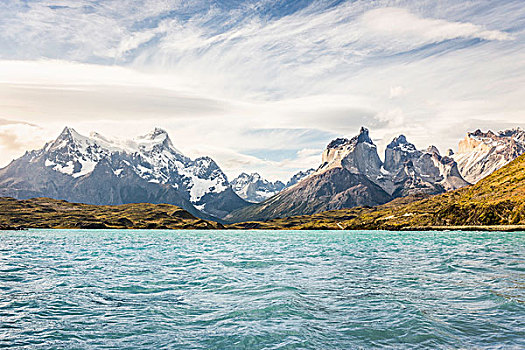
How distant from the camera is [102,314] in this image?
2694 centimetres

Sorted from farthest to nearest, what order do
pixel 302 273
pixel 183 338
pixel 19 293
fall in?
pixel 302 273, pixel 19 293, pixel 183 338

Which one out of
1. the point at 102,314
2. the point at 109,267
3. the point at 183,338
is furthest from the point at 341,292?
the point at 109,267

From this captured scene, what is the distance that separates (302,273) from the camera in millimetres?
47656

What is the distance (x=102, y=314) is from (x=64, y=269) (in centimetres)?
2879

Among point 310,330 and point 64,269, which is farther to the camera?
point 64,269

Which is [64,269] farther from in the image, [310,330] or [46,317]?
[310,330]

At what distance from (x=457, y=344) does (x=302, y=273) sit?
28089mm

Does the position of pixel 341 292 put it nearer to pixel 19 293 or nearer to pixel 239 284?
pixel 239 284

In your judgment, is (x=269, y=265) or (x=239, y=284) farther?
(x=269, y=265)

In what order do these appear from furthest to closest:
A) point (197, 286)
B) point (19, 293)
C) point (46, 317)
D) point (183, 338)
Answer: point (197, 286), point (19, 293), point (46, 317), point (183, 338)

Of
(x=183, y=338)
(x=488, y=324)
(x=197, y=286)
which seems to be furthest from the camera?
(x=197, y=286)

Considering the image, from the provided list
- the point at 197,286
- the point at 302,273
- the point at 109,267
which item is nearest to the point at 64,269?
the point at 109,267

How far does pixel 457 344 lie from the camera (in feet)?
66.5

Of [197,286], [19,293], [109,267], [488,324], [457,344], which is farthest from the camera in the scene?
[109,267]
